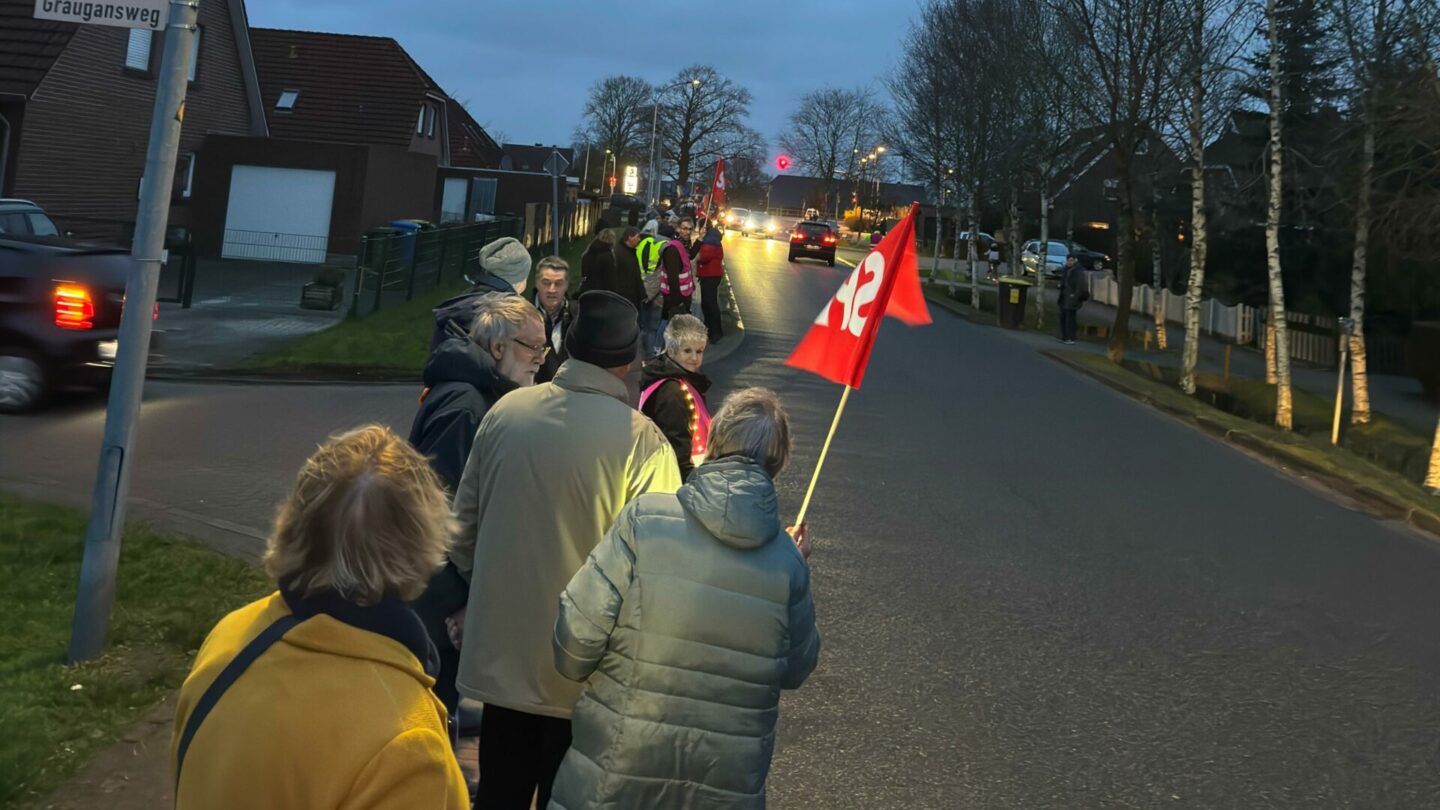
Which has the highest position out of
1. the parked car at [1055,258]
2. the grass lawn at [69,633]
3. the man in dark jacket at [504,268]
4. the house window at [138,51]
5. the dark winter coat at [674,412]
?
the house window at [138,51]

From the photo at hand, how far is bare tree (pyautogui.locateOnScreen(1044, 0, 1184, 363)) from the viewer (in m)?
25.2

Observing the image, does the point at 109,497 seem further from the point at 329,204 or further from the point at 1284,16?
the point at 329,204

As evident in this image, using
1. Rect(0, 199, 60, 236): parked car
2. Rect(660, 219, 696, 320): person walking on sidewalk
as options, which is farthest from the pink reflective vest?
Rect(0, 199, 60, 236): parked car

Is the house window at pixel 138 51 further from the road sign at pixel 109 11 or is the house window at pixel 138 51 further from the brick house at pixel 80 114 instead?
the road sign at pixel 109 11

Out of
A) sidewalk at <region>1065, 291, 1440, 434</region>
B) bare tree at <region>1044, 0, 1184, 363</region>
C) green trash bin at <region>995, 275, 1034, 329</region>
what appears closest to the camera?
sidewalk at <region>1065, 291, 1440, 434</region>

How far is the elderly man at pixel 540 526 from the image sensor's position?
3.98 m

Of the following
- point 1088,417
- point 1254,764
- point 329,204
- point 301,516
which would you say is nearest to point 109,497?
point 301,516

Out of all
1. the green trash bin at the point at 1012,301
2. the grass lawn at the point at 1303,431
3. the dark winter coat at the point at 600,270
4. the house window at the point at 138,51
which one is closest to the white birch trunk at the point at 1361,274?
the grass lawn at the point at 1303,431

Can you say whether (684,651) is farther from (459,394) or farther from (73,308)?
(73,308)

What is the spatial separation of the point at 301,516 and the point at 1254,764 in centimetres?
486

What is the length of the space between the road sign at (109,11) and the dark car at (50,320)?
7.50 meters

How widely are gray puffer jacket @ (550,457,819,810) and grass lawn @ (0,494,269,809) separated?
7.66ft

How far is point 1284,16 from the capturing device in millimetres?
20000

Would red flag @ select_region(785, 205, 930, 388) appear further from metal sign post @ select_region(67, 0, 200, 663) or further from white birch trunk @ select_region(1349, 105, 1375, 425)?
white birch trunk @ select_region(1349, 105, 1375, 425)
